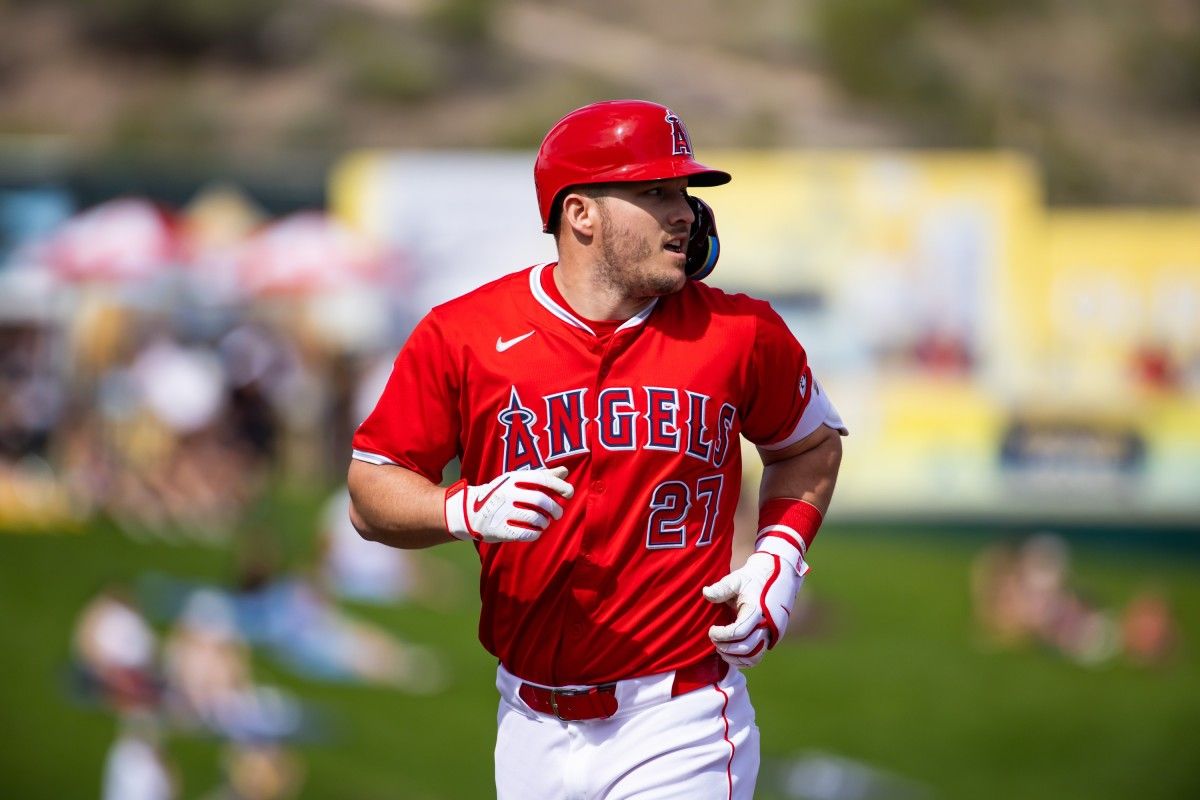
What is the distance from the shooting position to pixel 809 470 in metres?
3.21

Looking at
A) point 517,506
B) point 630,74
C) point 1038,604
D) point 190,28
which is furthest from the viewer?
point 190,28

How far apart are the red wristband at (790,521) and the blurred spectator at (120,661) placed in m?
7.88

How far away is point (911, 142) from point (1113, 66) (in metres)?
4.15

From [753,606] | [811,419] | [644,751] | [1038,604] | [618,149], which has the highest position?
[618,149]

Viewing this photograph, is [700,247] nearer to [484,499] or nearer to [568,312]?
[568,312]

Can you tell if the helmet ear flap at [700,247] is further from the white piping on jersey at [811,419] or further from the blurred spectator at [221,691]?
the blurred spectator at [221,691]

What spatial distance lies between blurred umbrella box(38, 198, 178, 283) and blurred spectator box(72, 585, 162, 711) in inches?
88.2

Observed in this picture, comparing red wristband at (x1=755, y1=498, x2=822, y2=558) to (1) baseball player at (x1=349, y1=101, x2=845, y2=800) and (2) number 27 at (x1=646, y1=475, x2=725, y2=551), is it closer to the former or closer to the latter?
(1) baseball player at (x1=349, y1=101, x2=845, y2=800)

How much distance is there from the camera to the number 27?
119 inches

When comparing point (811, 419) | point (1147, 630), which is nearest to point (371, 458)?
point (811, 419)

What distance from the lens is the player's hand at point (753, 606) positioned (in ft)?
9.59

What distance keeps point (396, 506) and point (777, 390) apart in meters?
0.77

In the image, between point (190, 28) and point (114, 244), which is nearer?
point (114, 244)

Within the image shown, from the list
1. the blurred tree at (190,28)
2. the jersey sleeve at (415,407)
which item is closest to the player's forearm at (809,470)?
the jersey sleeve at (415,407)
